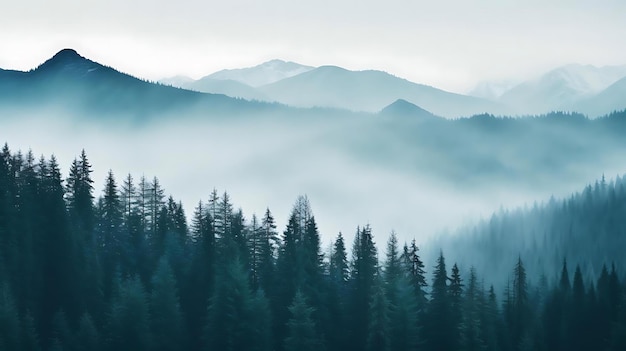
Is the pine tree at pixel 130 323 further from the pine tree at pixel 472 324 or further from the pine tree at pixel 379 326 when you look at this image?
the pine tree at pixel 472 324

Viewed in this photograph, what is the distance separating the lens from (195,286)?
78562mm

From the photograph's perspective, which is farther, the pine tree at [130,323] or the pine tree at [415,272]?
the pine tree at [415,272]

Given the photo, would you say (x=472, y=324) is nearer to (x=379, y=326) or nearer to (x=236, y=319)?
(x=379, y=326)

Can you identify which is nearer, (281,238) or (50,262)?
(50,262)

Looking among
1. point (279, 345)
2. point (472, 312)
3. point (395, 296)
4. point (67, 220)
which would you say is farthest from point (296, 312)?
point (67, 220)

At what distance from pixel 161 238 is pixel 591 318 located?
5265cm

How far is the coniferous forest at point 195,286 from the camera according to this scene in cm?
6975

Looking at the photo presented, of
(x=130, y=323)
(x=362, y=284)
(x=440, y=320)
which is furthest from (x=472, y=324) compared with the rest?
(x=130, y=323)

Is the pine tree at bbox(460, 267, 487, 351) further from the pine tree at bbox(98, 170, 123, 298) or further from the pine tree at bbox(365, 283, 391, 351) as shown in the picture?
the pine tree at bbox(98, 170, 123, 298)

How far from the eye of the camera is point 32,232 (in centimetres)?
7300

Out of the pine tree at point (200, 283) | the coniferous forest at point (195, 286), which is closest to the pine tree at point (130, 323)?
the coniferous forest at point (195, 286)

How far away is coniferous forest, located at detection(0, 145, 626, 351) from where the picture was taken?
2746 inches

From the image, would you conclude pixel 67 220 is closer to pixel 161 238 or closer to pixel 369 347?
pixel 161 238

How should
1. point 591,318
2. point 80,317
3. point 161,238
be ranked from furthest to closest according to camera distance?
point 591,318 → point 161,238 → point 80,317
